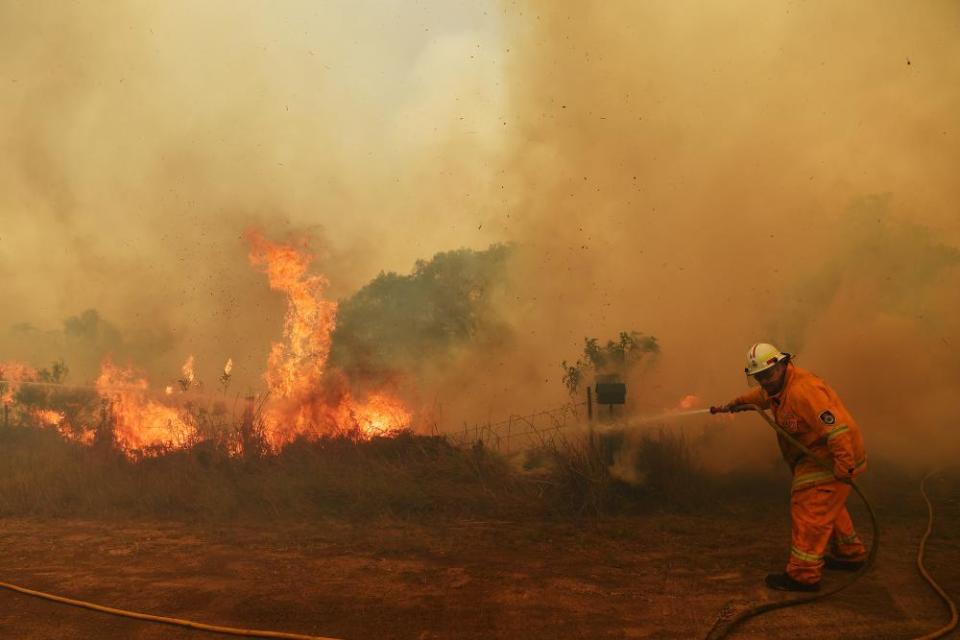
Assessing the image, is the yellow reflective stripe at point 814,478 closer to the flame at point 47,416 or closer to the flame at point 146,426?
the flame at point 146,426

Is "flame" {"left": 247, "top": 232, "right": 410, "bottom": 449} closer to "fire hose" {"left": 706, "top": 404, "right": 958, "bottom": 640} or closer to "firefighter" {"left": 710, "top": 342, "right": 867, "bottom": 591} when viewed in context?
"firefighter" {"left": 710, "top": 342, "right": 867, "bottom": 591}

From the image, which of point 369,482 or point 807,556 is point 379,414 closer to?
point 369,482

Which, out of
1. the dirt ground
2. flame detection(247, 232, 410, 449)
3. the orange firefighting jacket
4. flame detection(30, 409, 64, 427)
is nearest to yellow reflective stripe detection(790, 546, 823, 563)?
the dirt ground

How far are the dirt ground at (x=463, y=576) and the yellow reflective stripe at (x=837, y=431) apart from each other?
52.6 inches

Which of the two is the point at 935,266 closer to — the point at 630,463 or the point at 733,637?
the point at 630,463

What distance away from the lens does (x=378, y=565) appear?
22.0 feet

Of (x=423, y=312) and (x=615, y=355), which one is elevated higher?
(x=423, y=312)

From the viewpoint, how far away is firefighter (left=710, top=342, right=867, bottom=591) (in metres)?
5.45

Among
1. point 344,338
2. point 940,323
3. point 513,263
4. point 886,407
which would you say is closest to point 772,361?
point 886,407

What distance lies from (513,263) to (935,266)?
10489 millimetres

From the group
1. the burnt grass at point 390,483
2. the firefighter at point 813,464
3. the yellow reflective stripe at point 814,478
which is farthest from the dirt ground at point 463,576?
the yellow reflective stripe at point 814,478

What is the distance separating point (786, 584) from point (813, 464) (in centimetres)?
110

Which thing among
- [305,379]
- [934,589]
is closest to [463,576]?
[934,589]

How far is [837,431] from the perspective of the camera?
5488 mm
